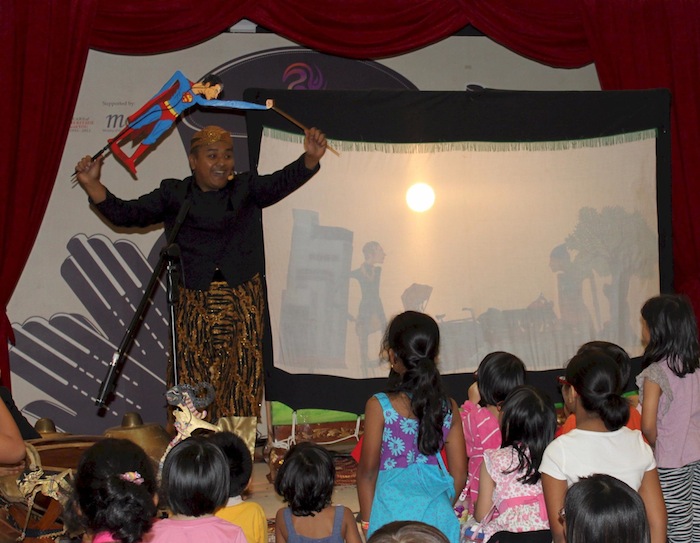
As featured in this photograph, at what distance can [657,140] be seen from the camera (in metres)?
5.56

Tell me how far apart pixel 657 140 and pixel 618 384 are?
3.04 meters

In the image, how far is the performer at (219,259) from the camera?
180 inches

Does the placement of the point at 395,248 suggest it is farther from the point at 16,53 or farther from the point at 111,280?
the point at 16,53

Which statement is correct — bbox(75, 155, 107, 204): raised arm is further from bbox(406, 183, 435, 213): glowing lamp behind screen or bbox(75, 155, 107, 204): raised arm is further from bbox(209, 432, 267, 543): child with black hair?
bbox(209, 432, 267, 543): child with black hair

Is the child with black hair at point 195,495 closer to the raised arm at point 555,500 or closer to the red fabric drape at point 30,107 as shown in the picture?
the raised arm at point 555,500

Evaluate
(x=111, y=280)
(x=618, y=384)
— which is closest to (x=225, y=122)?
(x=111, y=280)

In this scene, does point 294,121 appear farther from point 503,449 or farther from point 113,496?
point 113,496

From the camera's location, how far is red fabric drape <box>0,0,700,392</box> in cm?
513

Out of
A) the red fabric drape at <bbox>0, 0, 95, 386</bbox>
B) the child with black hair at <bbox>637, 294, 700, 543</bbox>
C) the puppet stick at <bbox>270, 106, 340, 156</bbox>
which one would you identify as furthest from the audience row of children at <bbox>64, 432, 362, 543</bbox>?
the red fabric drape at <bbox>0, 0, 95, 386</bbox>

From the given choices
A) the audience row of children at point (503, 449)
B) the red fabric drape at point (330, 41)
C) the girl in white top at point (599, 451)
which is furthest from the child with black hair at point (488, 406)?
the red fabric drape at point (330, 41)

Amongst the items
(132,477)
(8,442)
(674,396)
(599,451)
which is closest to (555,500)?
(599,451)

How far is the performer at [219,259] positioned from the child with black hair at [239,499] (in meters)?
1.53

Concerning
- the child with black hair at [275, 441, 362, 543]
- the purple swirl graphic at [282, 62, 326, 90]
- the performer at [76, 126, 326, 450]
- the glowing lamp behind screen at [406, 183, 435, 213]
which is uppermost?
the purple swirl graphic at [282, 62, 326, 90]

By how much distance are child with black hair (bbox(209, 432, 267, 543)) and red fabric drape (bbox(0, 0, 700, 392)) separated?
2.51m
